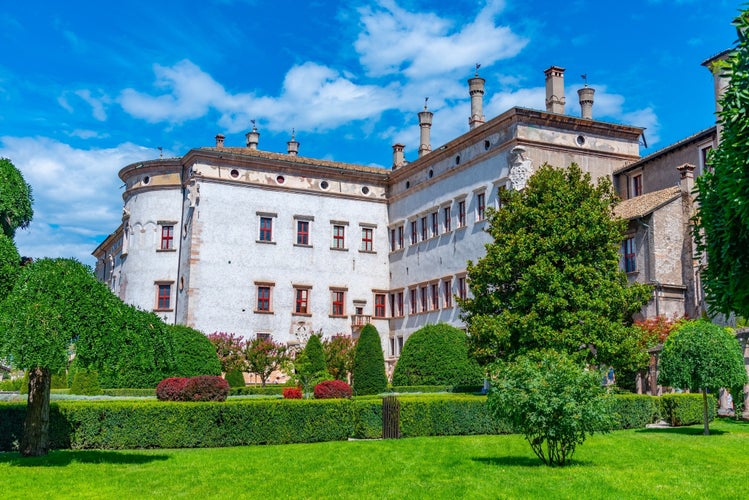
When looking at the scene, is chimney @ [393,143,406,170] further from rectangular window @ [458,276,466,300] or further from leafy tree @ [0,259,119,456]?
leafy tree @ [0,259,119,456]

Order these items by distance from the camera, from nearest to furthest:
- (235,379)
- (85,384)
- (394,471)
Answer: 1. (394,471)
2. (85,384)
3. (235,379)

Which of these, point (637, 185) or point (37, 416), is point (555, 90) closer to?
point (637, 185)

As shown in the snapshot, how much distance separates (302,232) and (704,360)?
26.7 metres

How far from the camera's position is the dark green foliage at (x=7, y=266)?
13914mm

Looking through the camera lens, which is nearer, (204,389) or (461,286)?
(204,389)

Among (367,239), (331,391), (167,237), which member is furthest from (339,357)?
(331,391)

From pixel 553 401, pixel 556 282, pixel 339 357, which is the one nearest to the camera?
pixel 553 401

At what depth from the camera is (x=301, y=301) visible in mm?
41938

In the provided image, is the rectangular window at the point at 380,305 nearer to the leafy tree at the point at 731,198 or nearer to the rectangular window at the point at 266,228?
the rectangular window at the point at 266,228

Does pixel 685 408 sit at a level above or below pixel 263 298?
below

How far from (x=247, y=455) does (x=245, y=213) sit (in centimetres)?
2665

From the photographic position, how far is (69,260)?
14.1 meters

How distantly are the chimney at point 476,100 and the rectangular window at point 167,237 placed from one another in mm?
17178

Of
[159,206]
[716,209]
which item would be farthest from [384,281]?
[716,209]
